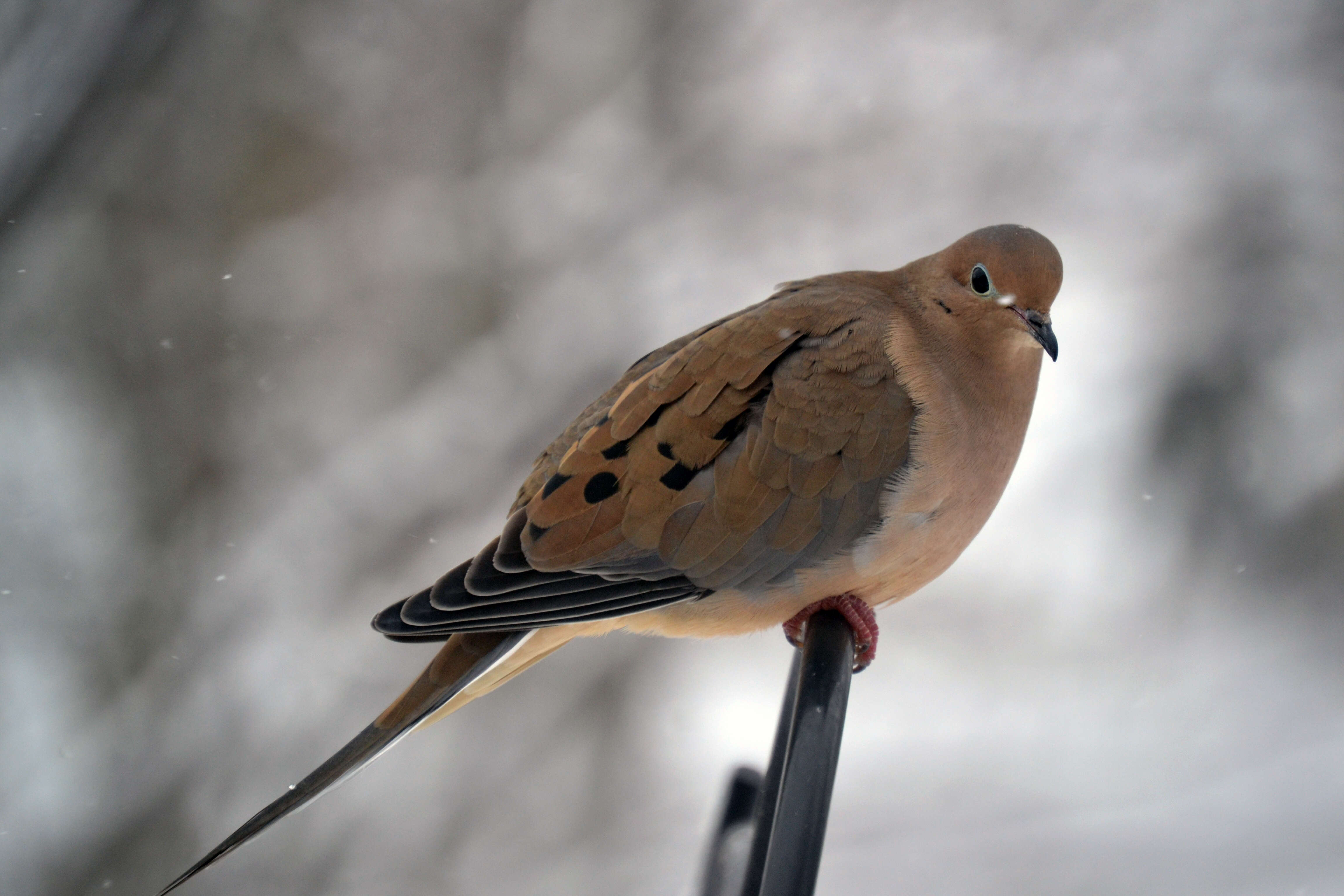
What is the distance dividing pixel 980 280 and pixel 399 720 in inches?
43.3

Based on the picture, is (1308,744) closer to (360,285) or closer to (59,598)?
(360,285)

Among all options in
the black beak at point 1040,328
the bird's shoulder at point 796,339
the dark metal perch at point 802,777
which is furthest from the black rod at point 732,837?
the black beak at point 1040,328

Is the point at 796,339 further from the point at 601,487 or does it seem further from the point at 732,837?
the point at 732,837

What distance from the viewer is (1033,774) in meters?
3.09

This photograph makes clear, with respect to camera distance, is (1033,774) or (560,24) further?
(560,24)

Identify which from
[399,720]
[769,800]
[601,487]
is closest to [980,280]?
[601,487]

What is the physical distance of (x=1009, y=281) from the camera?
60.0 inches

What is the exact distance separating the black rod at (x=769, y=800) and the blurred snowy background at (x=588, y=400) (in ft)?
5.14

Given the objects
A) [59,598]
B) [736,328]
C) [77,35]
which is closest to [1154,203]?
[736,328]

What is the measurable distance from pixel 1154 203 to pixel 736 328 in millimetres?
2278

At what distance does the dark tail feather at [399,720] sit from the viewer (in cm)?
124

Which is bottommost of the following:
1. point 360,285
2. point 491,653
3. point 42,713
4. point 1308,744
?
point 491,653

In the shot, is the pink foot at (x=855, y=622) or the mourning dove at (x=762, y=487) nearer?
the mourning dove at (x=762, y=487)

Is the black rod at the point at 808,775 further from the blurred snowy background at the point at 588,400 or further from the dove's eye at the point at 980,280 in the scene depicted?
the blurred snowy background at the point at 588,400
